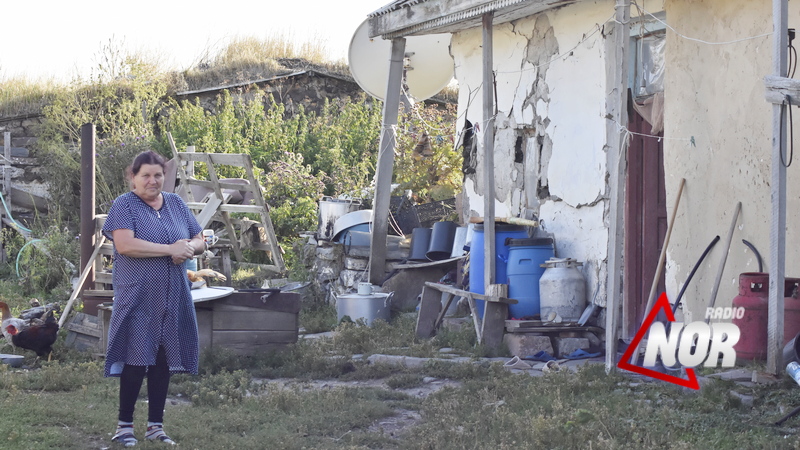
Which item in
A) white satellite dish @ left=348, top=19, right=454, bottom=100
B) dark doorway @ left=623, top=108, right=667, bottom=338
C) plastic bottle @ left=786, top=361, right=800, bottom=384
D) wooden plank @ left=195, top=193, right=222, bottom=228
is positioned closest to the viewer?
plastic bottle @ left=786, top=361, right=800, bottom=384

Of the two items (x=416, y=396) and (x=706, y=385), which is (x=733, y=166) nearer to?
(x=706, y=385)

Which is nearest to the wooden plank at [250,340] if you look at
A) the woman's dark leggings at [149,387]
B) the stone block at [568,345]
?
the stone block at [568,345]

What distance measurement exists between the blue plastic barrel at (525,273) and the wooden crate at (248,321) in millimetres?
1817

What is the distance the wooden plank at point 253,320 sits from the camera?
706cm

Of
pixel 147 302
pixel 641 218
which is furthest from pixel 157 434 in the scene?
pixel 641 218

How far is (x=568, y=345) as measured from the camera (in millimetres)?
7066

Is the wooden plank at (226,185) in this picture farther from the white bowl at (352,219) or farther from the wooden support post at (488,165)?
the wooden support post at (488,165)

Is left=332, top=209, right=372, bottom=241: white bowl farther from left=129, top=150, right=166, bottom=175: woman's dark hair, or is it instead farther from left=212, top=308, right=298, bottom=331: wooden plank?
left=129, top=150, right=166, bottom=175: woman's dark hair

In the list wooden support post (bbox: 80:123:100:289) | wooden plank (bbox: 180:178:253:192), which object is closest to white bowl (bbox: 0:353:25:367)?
wooden support post (bbox: 80:123:100:289)

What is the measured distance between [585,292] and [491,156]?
141 cm

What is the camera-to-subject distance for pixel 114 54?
16.1m

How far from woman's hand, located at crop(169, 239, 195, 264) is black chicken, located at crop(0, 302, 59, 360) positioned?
9.92ft

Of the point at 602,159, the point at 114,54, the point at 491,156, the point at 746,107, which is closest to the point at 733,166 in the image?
the point at 746,107

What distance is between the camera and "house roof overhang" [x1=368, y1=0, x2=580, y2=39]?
743 centimetres
